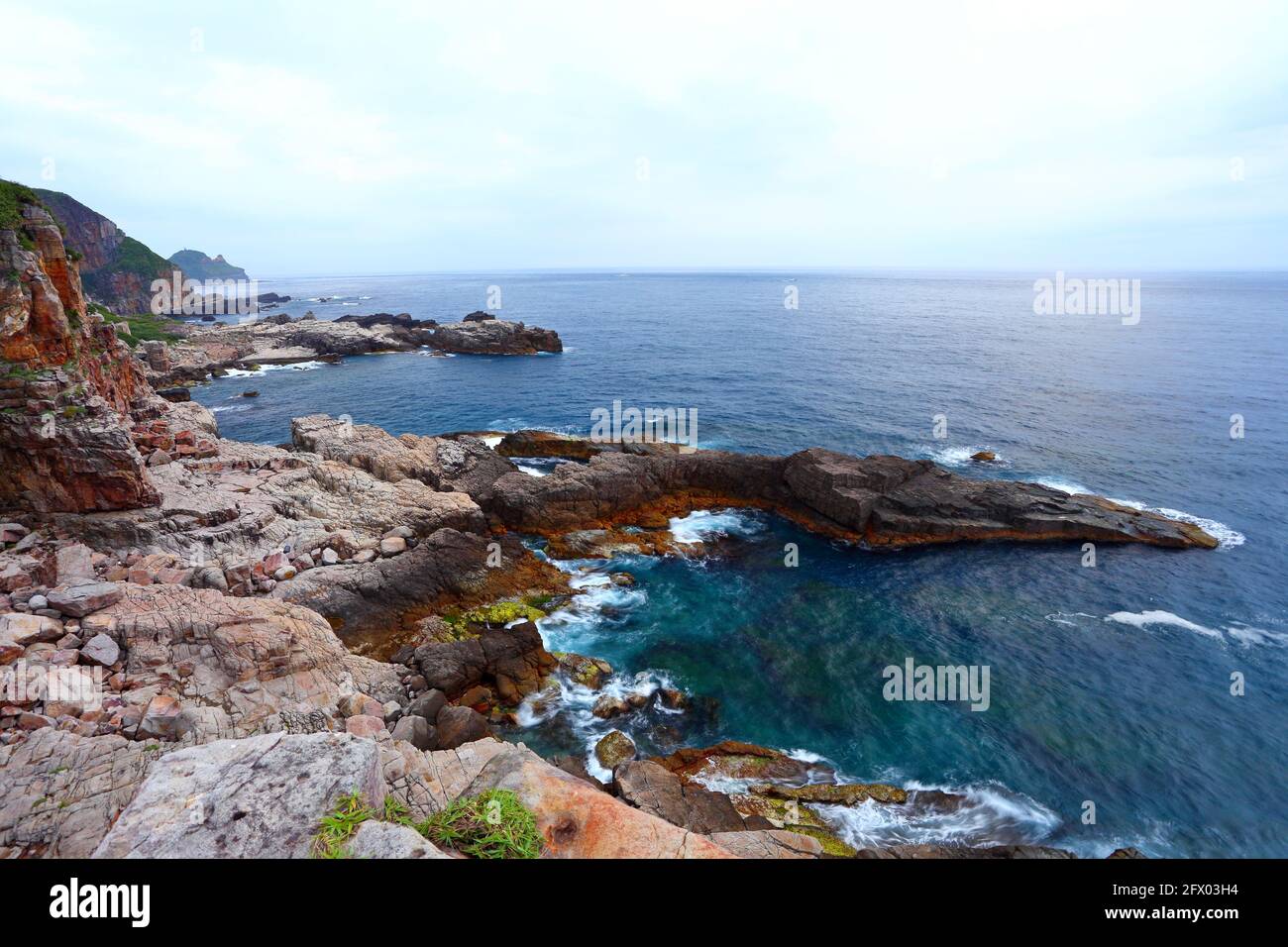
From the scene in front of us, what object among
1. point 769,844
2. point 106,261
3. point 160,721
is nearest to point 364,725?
point 160,721

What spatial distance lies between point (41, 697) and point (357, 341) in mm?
88120

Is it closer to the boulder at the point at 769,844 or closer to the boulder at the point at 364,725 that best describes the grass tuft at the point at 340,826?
the boulder at the point at 769,844

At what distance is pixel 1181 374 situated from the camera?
6875 centimetres

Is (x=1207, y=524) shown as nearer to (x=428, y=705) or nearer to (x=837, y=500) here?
(x=837, y=500)

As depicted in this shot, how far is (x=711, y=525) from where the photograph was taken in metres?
36.1

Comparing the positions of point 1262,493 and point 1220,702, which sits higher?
point 1262,493

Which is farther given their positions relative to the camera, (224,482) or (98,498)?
(224,482)

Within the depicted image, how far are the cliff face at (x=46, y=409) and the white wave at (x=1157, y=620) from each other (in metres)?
46.9

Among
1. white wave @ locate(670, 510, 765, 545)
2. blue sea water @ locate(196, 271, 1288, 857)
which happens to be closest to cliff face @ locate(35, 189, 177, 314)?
blue sea water @ locate(196, 271, 1288, 857)

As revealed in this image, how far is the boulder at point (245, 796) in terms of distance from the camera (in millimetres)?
6652

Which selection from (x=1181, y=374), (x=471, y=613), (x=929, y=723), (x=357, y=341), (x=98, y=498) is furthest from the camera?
(x=357, y=341)

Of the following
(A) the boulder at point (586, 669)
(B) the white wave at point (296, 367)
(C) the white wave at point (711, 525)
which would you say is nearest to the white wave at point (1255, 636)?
(C) the white wave at point (711, 525)
